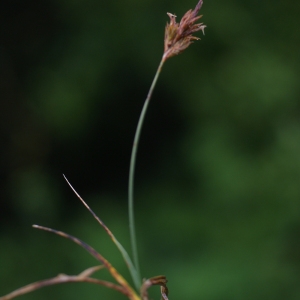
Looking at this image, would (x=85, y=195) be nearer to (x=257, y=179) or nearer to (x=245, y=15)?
(x=257, y=179)

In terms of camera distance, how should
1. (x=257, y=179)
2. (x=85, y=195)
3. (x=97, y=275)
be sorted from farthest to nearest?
(x=85, y=195) < (x=257, y=179) < (x=97, y=275)

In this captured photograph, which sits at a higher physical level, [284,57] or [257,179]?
[284,57]

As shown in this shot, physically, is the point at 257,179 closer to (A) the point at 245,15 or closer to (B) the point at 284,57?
(B) the point at 284,57

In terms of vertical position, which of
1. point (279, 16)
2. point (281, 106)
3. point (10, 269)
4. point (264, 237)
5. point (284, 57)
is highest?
point (279, 16)

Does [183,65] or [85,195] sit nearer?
[183,65]

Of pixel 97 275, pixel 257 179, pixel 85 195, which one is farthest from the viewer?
pixel 85 195

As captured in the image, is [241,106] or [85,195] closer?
[241,106]

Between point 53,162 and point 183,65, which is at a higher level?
point 183,65

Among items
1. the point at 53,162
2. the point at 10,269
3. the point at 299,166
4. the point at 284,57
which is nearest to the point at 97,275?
the point at 10,269

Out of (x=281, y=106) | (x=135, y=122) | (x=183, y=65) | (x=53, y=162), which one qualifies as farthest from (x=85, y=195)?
(x=281, y=106)
